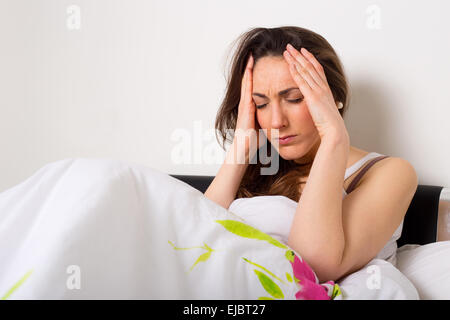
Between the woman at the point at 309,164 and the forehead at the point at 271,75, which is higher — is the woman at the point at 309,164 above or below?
below

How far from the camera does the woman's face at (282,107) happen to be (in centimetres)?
140

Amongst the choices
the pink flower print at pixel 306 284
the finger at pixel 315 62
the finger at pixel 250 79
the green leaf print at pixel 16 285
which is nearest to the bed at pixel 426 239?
the pink flower print at pixel 306 284

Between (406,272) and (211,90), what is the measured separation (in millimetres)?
1076

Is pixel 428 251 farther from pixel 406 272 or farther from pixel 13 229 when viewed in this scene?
pixel 13 229

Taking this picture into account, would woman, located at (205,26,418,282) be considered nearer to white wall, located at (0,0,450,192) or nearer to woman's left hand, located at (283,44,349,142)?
woman's left hand, located at (283,44,349,142)

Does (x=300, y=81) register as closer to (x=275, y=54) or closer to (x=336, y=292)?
(x=275, y=54)

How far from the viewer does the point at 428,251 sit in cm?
129

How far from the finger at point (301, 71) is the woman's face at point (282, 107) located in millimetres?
24

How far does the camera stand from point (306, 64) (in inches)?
54.5

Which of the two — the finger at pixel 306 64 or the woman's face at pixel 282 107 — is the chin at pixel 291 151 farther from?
the finger at pixel 306 64

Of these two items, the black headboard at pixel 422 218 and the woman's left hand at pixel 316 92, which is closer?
the woman's left hand at pixel 316 92

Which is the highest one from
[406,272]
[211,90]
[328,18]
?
[328,18]

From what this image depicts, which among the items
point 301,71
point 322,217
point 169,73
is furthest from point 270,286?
point 169,73

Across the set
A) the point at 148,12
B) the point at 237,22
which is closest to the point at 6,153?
the point at 148,12
